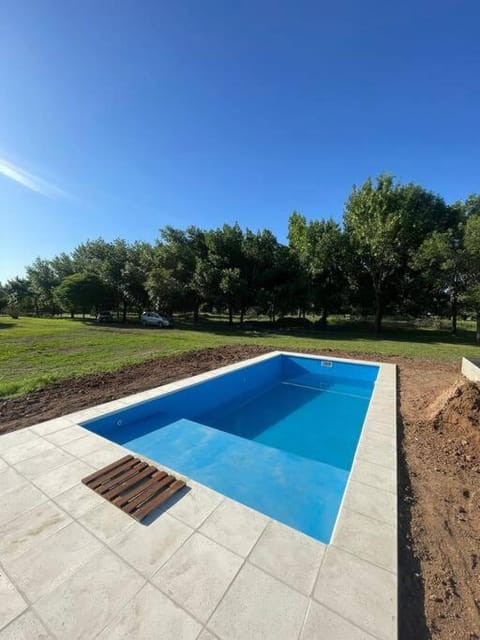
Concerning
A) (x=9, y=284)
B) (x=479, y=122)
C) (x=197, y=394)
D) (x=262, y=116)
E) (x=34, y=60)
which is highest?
(x=262, y=116)

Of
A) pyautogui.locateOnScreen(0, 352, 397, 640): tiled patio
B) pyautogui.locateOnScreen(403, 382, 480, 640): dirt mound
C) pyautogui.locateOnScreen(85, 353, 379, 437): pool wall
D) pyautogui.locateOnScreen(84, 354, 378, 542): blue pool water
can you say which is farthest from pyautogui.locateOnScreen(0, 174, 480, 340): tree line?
pyautogui.locateOnScreen(0, 352, 397, 640): tiled patio

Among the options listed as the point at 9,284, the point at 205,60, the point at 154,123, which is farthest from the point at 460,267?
the point at 9,284

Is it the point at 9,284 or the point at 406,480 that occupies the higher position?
the point at 9,284

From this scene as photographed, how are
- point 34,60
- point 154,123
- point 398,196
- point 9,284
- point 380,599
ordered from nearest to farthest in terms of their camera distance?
point 380,599 → point 34,60 → point 154,123 → point 398,196 → point 9,284

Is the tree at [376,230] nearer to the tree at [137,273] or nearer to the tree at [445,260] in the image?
the tree at [445,260]

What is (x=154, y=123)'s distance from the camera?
10.8 m

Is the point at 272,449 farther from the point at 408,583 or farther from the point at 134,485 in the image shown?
the point at 408,583

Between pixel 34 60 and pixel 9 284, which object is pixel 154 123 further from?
pixel 9 284

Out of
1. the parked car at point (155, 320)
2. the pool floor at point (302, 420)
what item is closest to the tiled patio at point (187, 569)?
the pool floor at point (302, 420)

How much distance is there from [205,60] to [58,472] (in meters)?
11.9

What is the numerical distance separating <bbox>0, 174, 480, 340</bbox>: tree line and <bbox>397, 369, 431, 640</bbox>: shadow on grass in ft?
52.3

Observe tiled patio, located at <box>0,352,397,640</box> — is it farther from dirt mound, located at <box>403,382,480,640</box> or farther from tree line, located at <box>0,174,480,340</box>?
tree line, located at <box>0,174,480,340</box>

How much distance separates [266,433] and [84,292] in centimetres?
2557

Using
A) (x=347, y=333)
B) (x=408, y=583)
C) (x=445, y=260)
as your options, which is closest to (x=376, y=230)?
(x=445, y=260)
